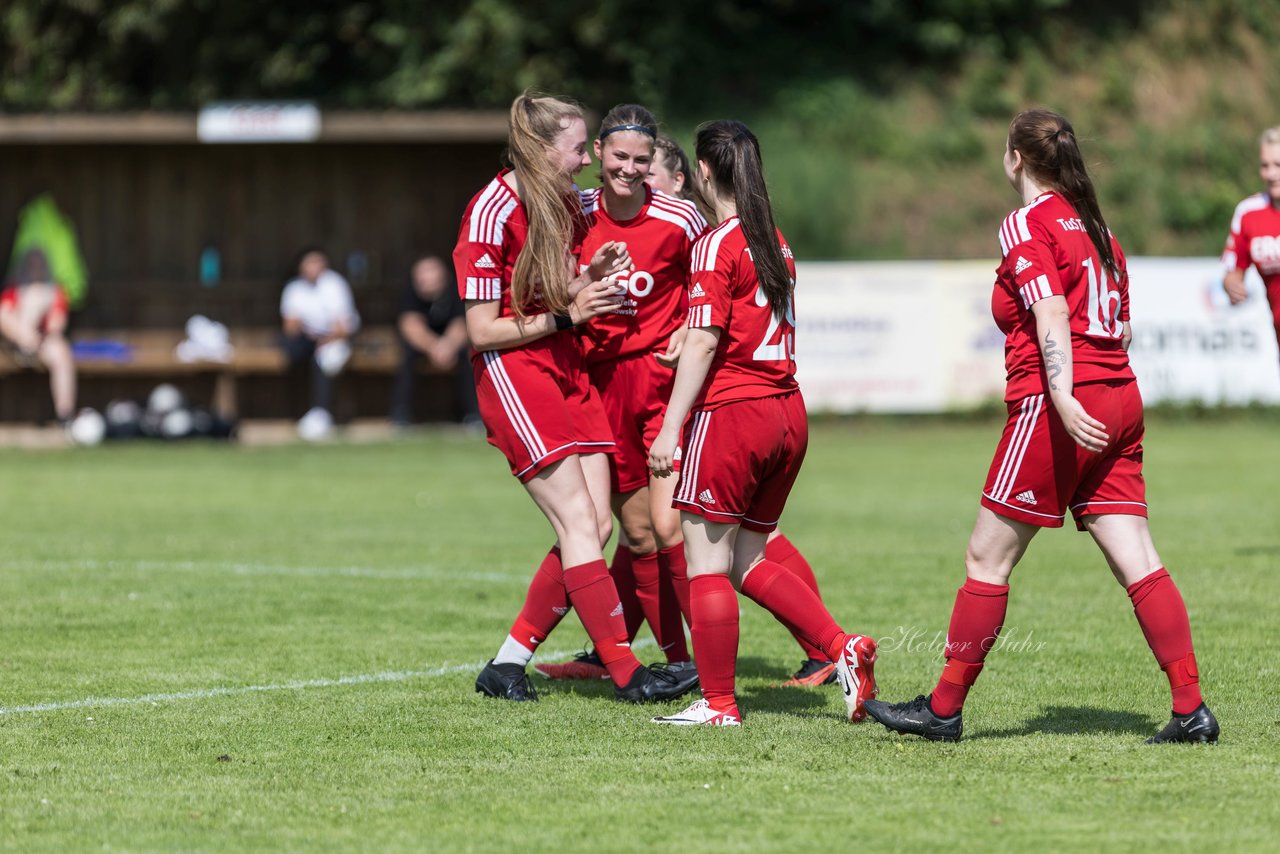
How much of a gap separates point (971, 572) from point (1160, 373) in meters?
16.7

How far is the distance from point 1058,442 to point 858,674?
106 centimetres

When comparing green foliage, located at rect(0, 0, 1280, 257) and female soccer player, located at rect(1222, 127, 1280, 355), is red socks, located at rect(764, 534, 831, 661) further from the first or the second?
green foliage, located at rect(0, 0, 1280, 257)

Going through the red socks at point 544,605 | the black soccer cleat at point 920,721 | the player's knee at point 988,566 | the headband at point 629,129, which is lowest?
the black soccer cleat at point 920,721

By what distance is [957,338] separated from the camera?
2141 centimetres

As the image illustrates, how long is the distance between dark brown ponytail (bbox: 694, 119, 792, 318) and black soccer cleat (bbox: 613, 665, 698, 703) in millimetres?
1433

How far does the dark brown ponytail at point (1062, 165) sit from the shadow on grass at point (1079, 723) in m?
1.47

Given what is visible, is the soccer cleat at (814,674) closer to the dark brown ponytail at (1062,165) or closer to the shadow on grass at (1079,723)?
the shadow on grass at (1079,723)

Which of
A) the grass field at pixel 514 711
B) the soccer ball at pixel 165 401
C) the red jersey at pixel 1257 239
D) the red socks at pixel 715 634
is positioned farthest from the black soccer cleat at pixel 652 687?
the soccer ball at pixel 165 401

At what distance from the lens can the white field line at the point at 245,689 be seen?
6.38 m

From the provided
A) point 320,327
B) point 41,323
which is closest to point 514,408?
point 320,327

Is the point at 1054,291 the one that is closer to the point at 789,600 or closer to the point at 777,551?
the point at 789,600

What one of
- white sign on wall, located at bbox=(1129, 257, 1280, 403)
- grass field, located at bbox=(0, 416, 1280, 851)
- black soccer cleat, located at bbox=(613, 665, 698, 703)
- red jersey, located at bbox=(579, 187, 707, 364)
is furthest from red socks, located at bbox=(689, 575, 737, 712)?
Answer: white sign on wall, located at bbox=(1129, 257, 1280, 403)

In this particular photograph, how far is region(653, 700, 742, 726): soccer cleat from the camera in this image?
6.04 meters

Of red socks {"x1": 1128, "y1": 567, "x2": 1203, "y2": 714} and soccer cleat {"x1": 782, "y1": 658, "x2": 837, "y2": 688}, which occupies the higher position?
red socks {"x1": 1128, "y1": 567, "x2": 1203, "y2": 714}
